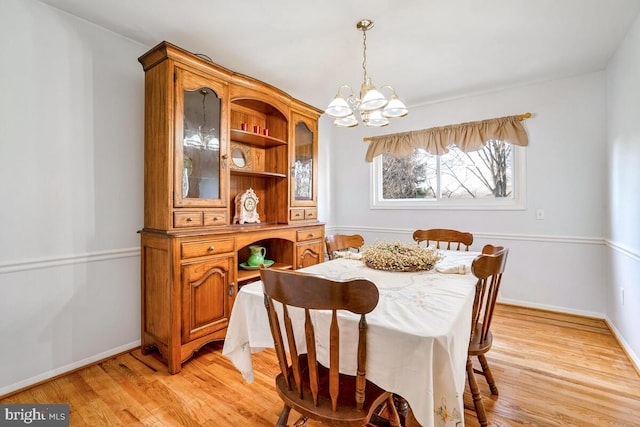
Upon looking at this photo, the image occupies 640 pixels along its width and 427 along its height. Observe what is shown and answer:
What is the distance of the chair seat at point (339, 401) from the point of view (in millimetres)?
1008

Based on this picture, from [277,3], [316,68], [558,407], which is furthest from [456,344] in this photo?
[316,68]

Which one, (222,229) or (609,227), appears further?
(609,227)

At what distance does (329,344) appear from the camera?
1.05 metres

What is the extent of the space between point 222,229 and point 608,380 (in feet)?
9.33

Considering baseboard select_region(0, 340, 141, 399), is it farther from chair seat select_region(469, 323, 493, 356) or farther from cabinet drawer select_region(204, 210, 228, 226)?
chair seat select_region(469, 323, 493, 356)

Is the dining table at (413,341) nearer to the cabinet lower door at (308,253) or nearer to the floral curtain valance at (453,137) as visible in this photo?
the cabinet lower door at (308,253)

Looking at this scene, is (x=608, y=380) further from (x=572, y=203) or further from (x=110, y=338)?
(x=110, y=338)

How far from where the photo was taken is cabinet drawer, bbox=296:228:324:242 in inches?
120

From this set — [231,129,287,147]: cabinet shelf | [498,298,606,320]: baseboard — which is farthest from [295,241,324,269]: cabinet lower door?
[498,298,606,320]: baseboard

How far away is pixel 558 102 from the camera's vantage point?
3062 mm

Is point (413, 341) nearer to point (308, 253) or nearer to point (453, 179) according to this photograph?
point (308, 253)

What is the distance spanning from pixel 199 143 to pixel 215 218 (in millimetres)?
589

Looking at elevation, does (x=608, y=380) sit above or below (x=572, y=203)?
below

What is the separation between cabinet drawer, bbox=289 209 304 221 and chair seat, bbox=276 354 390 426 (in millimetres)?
1946
